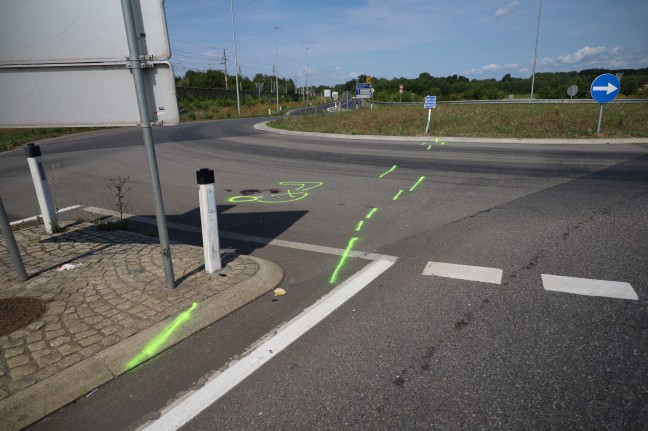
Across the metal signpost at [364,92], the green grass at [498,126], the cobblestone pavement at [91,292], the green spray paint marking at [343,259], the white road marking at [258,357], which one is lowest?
the green spray paint marking at [343,259]

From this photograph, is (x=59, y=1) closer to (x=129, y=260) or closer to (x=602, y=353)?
(x=129, y=260)

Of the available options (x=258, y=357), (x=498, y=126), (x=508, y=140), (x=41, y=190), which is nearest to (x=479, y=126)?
(x=498, y=126)

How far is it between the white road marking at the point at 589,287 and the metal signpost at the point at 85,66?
3915 millimetres

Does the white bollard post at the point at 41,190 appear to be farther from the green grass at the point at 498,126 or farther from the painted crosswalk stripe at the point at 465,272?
the green grass at the point at 498,126

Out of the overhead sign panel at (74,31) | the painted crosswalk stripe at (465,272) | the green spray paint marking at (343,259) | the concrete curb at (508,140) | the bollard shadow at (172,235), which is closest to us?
the overhead sign panel at (74,31)

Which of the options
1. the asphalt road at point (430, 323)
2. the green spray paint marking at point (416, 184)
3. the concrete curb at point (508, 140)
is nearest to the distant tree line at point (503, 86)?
the concrete curb at point (508, 140)

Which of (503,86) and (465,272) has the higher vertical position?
(503,86)

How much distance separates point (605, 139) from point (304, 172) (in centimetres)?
1224

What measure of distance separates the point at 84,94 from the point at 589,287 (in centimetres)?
507

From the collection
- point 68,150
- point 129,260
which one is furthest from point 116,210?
point 68,150

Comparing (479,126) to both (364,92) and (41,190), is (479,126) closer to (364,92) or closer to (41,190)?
(364,92)

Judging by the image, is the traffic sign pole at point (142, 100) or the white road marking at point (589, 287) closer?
the traffic sign pole at point (142, 100)

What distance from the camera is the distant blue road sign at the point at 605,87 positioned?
14.2 m

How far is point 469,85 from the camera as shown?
8712cm
